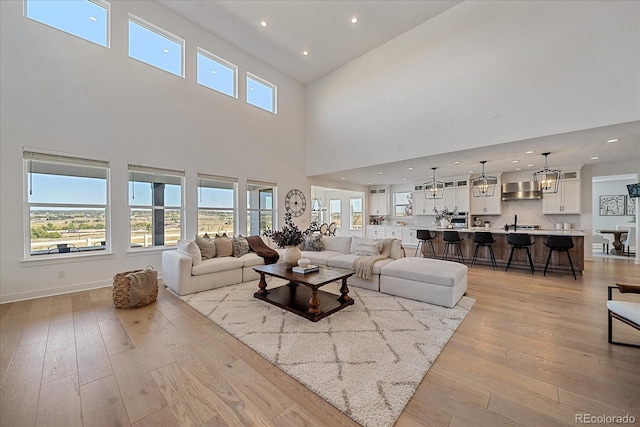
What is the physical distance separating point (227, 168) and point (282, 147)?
1.89 m

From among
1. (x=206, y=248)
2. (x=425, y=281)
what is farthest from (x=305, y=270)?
(x=206, y=248)

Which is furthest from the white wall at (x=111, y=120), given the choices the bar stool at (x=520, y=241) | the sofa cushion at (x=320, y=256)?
the bar stool at (x=520, y=241)

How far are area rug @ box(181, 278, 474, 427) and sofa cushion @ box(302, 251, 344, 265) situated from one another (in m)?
1.12

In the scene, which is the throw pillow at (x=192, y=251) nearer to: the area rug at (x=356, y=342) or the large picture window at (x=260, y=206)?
the area rug at (x=356, y=342)

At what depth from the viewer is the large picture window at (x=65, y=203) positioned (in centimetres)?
384

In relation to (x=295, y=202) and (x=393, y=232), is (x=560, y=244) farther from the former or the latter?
(x=295, y=202)

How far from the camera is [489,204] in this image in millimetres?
8016

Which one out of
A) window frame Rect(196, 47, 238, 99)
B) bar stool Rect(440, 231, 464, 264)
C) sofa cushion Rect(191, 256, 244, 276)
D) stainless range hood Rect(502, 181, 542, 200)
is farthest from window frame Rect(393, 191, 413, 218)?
sofa cushion Rect(191, 256, 244, 276)

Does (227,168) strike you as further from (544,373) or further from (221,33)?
(544,373)

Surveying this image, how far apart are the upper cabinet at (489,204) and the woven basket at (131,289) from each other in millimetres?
8879

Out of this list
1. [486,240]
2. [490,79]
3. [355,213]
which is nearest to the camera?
[490,79]

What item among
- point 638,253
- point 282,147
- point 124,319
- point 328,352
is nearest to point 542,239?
point 638,253

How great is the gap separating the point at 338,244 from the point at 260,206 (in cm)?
268

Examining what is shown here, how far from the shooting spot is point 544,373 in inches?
77.4
